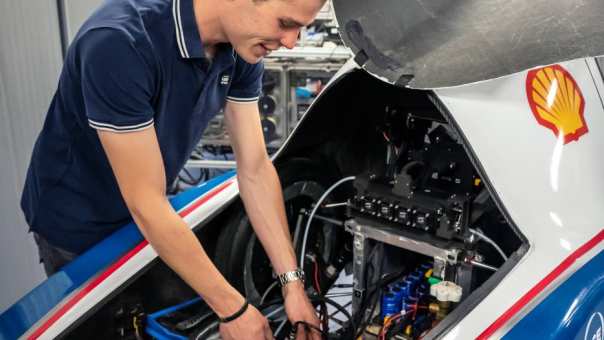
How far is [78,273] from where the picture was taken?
1.38 meters

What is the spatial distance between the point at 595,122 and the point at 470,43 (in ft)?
1.68

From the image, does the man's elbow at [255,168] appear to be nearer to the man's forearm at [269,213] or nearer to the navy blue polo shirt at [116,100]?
the man's forearm at [269,213]

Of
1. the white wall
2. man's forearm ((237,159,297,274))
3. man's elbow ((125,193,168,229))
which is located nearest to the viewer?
man's elbow ((125,193,168,229))

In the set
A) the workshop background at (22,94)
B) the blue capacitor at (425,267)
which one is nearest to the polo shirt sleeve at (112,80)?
the blue capacitor at (425,267)

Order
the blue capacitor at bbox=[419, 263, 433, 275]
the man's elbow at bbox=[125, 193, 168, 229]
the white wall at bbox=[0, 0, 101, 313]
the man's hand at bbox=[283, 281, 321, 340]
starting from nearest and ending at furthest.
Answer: the man's elbow at bbox=[125, 193, 168, 229] → the man's hand at bbox=[283, 281, 321, 340] → the blue capacitor at bbox=[419, 263, 433, 275] → the white wall at bbox=[0, 0, 101, 313]

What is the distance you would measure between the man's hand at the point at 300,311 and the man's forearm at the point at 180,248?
20 centimetres

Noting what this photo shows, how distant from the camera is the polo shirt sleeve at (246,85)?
1332mm

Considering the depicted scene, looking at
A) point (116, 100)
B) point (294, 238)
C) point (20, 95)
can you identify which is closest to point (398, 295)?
point (294, 238)

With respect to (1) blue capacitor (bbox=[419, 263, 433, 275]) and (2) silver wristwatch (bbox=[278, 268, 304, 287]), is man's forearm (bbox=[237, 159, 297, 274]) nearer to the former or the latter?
(2) silver wristwatch (bbox=[278, 268, 304, 287])

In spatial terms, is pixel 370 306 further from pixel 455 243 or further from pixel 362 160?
pixel 362 160

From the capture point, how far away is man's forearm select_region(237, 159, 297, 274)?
1348 millimetres

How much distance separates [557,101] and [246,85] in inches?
29.3

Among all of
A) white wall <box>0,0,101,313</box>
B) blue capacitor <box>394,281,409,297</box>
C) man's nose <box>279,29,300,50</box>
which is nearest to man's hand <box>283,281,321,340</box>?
blue capacitor <box>394,281,409,297</box>

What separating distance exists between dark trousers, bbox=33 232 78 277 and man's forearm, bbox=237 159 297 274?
0.54 m
